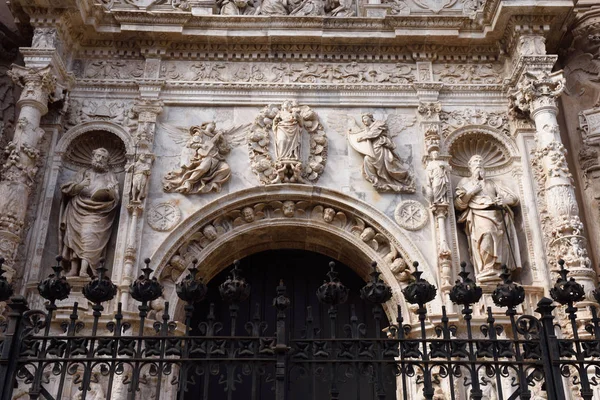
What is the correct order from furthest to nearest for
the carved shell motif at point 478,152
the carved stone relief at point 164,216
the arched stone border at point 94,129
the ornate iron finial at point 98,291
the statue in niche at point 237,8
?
the statue in niche at point 237,8
the carved shell motif at point 478,152
the arched stone border at point 94,129
the carved stone relief at point 164,216
the ornate iron finial at point 98,291

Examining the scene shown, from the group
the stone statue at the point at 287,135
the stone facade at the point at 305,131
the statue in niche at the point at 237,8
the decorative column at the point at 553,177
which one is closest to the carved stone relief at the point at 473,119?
the stone facade at the point at 305,131

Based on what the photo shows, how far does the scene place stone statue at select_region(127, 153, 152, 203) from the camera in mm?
9156

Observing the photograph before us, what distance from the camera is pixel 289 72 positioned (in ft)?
34.0

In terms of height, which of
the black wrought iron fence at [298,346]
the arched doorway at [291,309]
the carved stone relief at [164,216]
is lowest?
the black wrought iron fence at [298,346]

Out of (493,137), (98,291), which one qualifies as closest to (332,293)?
(98,291)

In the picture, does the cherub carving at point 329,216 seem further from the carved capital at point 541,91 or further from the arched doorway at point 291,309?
the carved capital at point 541,91

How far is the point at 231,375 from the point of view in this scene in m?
4.95

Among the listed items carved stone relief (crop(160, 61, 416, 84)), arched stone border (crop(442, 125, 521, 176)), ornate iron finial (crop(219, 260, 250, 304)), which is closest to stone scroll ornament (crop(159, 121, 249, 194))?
carved stone relief (crop(160, 61, 416, 84))

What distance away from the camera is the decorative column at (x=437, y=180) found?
8820mm

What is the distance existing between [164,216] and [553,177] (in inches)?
202

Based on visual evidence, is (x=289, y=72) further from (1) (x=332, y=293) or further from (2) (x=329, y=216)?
(1) (x=332, y=293)

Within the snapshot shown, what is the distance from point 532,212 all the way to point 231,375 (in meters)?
5.73

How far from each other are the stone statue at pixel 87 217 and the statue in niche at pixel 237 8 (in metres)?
3.14

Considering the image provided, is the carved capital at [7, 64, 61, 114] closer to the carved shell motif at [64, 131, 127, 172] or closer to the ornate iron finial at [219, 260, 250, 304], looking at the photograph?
the carved shell motif at [64, 131, 127, 172]
